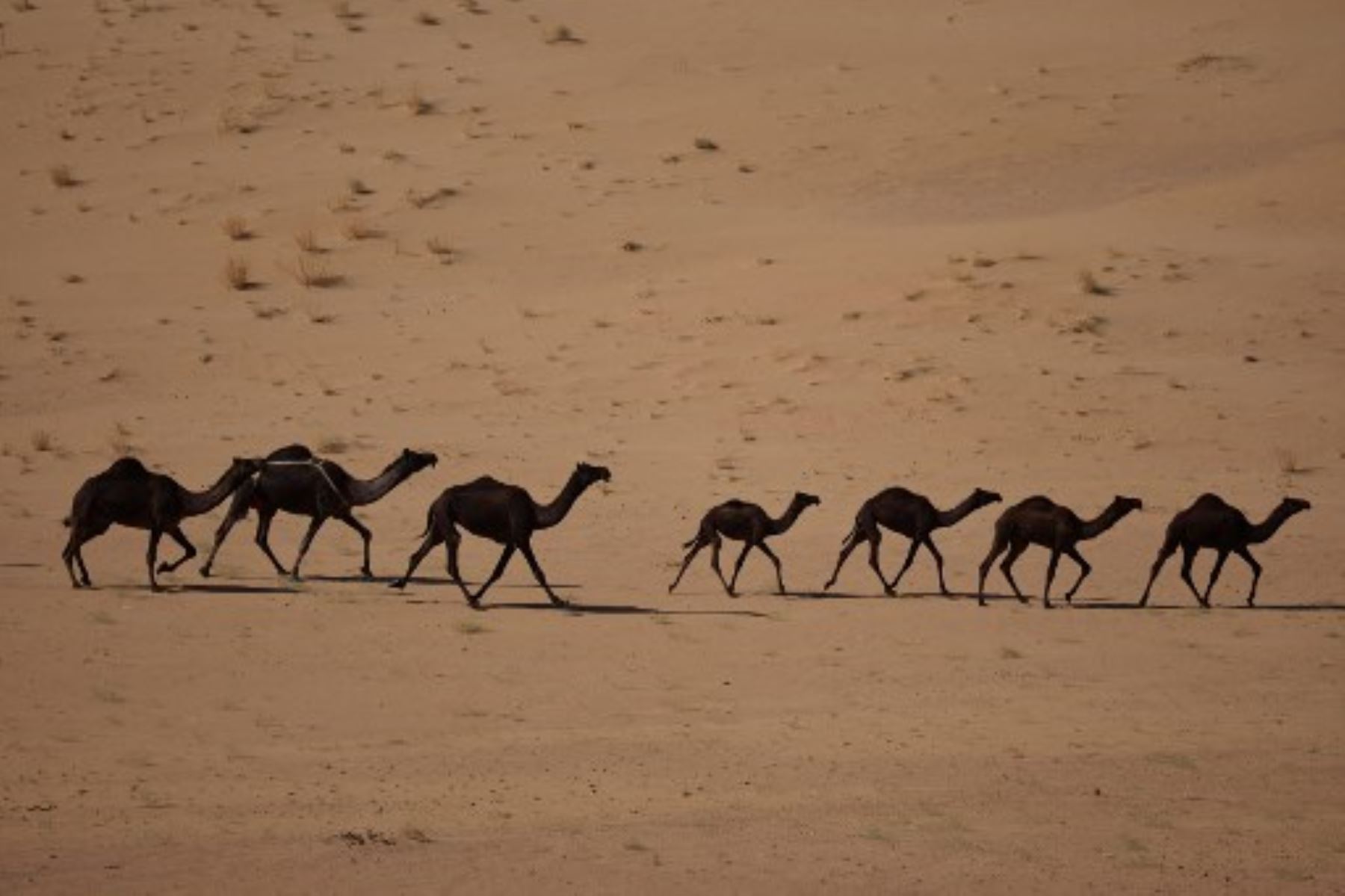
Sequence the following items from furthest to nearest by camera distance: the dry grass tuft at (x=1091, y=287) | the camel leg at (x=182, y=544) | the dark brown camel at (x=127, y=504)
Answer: the dry grass tuft at (x=1091, y=287)
the camel leg at (x=182, y=544)
the dark brown camel at (x=127, y=504)

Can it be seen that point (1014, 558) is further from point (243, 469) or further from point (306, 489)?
point (243, 469)

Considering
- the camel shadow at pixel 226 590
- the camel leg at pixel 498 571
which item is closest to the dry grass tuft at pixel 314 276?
the camel shadow at pixel 226 590

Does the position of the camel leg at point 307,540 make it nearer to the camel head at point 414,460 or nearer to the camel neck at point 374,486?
the camel neck at point 374,486

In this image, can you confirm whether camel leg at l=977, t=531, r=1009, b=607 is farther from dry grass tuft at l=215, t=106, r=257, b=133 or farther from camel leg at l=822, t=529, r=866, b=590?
dry grass tuft at l=215, t=106, r=257, b=133

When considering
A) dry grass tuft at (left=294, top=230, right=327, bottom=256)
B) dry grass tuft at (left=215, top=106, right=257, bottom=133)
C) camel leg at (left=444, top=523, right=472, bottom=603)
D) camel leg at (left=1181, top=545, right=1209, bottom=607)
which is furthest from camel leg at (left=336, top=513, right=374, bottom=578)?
dry grass tuft at (left=215, top=106, right=257, bottom=133)

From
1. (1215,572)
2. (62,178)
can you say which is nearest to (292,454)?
(1215,572)

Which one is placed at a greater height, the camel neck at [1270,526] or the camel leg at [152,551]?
the camel neck at [1270,526]

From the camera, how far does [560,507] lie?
1792cm

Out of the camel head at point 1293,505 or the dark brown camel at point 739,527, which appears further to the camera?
the camel head at point 1293,505

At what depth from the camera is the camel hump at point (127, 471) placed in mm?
17562

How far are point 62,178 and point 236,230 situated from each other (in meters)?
5.74

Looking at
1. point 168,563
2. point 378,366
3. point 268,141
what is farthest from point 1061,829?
point 268,141

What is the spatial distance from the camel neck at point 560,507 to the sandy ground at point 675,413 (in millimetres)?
834

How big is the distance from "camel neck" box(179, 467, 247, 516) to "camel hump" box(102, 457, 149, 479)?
1.61 ft
